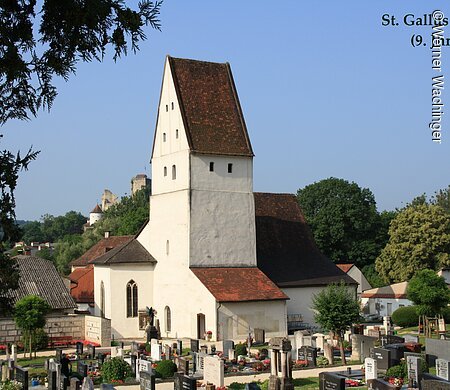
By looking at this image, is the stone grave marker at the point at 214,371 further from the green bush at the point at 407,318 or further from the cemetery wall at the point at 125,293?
the green bush at the point at 407,318

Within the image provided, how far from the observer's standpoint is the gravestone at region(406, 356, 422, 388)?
954 inches

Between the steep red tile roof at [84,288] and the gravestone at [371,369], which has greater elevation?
the steep red tile roof at [84,288]

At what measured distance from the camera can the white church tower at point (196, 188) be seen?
43656 mm

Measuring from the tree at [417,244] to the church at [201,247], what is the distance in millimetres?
15183

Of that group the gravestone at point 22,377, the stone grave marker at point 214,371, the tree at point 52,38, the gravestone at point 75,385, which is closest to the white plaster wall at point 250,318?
the stone grave marker at point 214,371

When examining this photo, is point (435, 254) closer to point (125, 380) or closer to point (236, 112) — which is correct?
point (236, 112)

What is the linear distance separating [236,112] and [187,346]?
49.0 feet

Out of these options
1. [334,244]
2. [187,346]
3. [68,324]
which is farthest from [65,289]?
[334,244]

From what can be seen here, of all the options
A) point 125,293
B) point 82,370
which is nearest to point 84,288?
point 125,293

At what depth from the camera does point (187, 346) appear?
39.5 meters

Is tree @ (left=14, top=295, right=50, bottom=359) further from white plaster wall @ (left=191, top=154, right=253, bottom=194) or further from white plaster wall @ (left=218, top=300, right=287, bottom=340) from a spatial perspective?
white plaster wall @ (left=191, top=154, right=253, bottom=194)

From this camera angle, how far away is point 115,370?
2789 centimetres

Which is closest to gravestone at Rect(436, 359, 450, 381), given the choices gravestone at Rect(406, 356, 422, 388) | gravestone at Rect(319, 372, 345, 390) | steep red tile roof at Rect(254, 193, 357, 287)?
gravestone at Rect(406, 356, 422, 388)

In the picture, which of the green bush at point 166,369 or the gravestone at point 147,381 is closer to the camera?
the gravestone at point 147,381
